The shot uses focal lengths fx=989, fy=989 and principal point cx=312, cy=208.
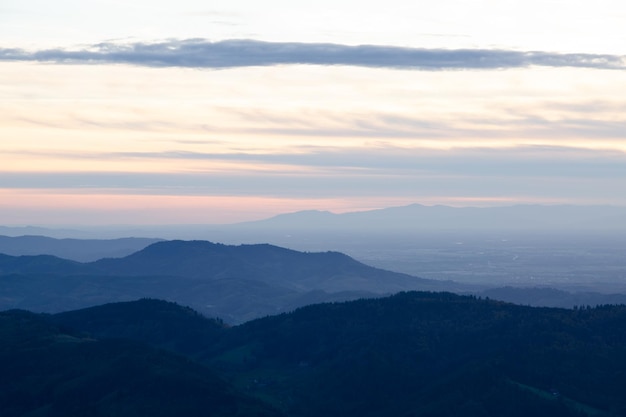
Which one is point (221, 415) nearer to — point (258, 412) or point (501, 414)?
point (258, 412)

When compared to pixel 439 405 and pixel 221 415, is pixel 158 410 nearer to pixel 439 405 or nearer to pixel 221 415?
pixel 221 415

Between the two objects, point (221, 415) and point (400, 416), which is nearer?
point (221, 415)

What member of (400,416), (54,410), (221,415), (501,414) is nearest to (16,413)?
(54,410)

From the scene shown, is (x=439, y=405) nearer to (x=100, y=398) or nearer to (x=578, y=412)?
(x=578, y=412)

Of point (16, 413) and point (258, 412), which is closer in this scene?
point (258, 412)

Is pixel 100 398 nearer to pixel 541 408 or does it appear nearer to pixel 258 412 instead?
pixel 258 412

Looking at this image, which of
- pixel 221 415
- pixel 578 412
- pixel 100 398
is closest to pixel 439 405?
pixel 578 412

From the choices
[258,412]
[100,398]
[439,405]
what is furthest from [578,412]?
[100,398]
